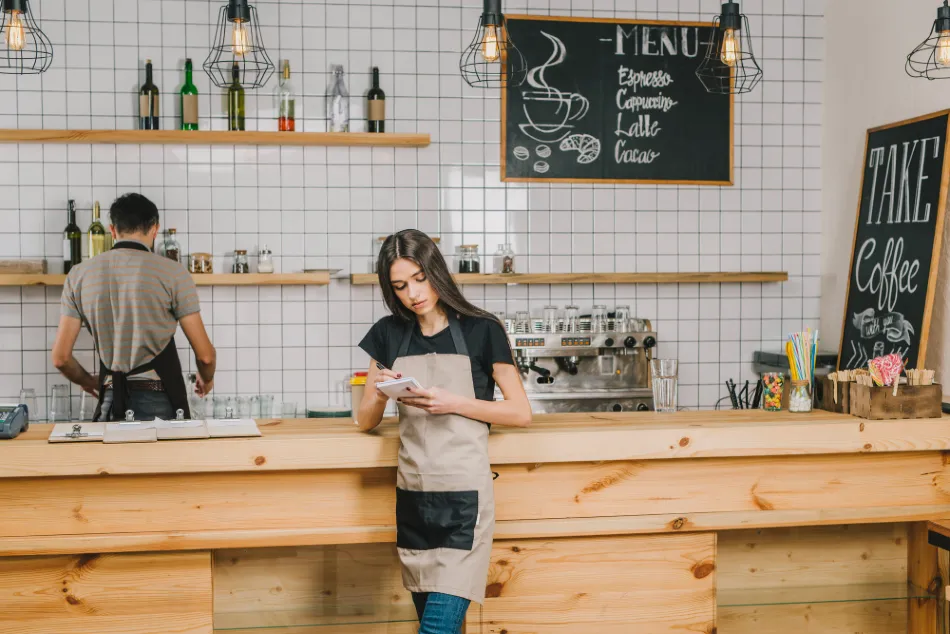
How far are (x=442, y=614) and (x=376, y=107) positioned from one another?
2571 millimetres

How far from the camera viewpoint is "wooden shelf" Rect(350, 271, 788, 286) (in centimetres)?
414

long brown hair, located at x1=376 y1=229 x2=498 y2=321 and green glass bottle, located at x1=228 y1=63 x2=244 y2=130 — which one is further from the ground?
green glass bottle, located at x1=228 y1=63 x2=244 y2=130

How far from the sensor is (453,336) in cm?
233

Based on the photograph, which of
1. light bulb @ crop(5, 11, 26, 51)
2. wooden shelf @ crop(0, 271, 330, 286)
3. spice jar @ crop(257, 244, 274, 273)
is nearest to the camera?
light bulb @ crop(5, 11, 26, 51)

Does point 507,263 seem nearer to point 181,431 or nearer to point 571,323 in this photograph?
point 571,323

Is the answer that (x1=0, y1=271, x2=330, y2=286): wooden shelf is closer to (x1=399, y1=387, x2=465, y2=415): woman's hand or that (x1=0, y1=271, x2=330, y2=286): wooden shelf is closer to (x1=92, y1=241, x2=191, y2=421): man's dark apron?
(x1=92, y1=241, x2=191, y2=421): man's dark apron

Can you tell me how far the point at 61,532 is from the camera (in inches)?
94.5

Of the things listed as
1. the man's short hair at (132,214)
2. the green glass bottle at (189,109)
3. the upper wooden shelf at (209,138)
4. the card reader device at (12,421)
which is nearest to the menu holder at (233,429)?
the card reader device at (12,421)

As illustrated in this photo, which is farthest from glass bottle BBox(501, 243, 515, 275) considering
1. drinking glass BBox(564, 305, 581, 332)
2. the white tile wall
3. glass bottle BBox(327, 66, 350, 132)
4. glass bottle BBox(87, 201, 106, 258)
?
glass bottle BBox(87, 201, 106, 258)

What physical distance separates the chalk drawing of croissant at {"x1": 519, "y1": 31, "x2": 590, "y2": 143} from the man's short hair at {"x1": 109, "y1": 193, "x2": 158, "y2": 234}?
5.85 feet

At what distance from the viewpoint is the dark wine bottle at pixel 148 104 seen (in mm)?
3994

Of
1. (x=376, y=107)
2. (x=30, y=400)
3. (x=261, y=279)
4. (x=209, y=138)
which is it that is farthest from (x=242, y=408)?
(x=376, y=107)

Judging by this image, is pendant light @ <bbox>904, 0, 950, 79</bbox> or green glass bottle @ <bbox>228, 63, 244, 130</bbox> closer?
pendant light @ <bbox>904, 0, 950, 79</bbox>

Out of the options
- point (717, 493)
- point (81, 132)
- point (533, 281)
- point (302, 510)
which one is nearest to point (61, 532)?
point (302, 510)
